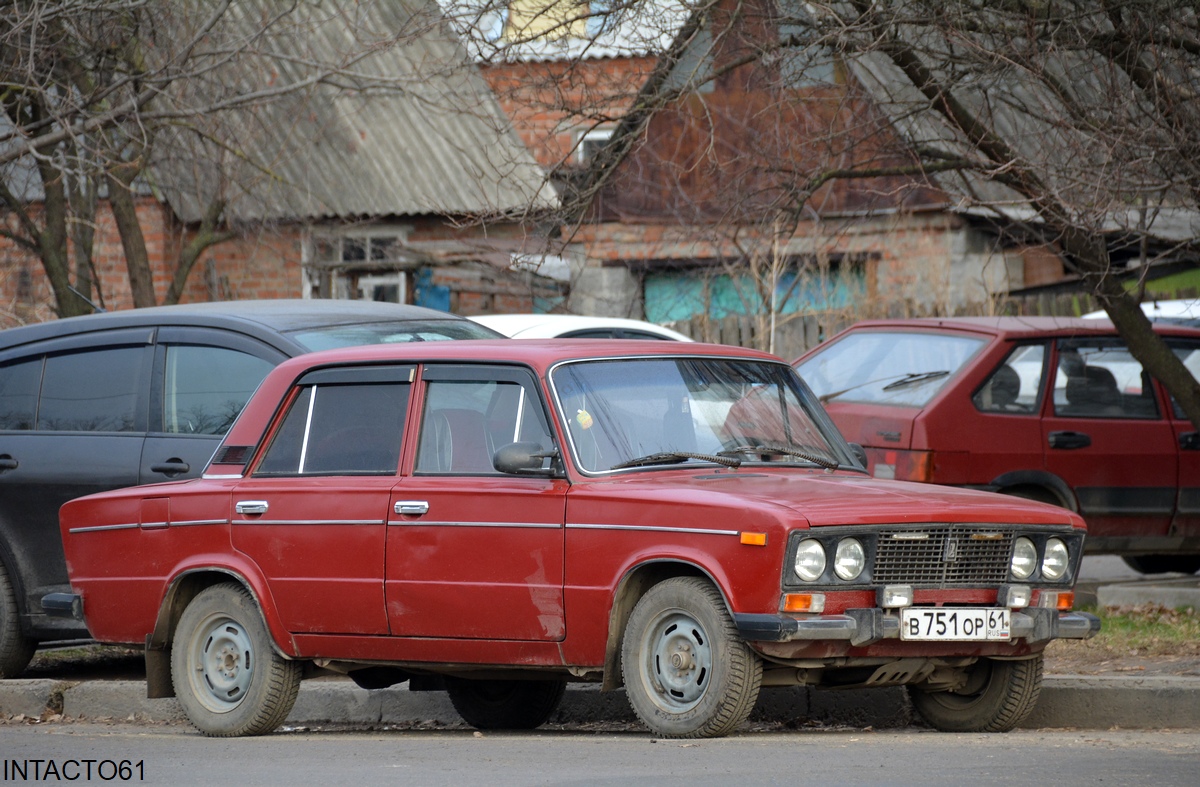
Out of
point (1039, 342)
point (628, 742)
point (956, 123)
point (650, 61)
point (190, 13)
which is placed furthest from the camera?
point (190, 13)

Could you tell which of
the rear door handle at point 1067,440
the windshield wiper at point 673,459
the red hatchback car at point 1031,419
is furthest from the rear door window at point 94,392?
the rear door handle at point 1067,440

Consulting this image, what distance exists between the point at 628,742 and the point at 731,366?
1.75 m

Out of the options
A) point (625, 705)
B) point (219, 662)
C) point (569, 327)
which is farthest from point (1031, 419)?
point (219, 662)

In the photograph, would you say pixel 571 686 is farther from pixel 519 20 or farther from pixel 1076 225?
pixel 519 20

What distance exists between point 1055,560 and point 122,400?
5.06m

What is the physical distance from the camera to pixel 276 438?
7.76 metres

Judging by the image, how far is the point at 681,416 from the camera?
23.3ft

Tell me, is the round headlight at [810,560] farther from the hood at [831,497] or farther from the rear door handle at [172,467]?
the rear door handle at [172,467]

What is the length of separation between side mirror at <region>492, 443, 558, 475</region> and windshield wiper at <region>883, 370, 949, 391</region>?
5.04 meters

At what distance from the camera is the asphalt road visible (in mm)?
5715

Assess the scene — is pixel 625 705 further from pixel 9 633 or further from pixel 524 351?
pixel 9 633

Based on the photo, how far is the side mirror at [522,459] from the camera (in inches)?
264

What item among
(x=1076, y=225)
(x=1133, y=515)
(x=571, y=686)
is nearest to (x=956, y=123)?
(x=1076, y=225)

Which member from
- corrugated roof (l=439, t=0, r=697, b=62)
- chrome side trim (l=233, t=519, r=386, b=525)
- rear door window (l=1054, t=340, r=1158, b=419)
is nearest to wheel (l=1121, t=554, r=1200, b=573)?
rear door window (l=1054, t=340, r=1158, b=419)
